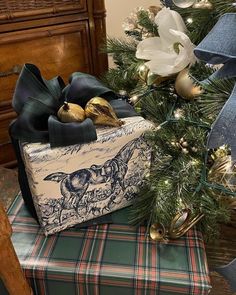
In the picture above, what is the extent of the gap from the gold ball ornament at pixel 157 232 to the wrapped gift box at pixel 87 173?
0.30 feet

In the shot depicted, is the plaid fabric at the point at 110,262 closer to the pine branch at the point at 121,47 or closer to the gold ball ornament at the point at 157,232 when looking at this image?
the gold ball ornament at the point at 157,232

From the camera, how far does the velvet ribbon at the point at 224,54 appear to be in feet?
1.26

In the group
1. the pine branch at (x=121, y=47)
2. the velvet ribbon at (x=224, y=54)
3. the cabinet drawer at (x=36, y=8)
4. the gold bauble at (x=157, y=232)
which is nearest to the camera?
the velvet ribbon at (x=224, y=54)

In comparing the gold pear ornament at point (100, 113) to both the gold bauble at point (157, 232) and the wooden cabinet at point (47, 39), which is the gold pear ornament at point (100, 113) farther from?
the wooden cabinet at point (47, 39)

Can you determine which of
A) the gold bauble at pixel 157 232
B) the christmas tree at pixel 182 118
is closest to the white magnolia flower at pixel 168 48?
the christmas tree at pixel 182 118

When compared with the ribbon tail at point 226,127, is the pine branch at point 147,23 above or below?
above

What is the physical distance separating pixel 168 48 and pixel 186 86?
0.09 meters

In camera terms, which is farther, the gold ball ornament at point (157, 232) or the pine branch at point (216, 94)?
the gold ball ornament at point (157, 232)

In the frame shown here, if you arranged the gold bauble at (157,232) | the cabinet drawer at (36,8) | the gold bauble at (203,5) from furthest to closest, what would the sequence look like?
the cabinet drawer at (36,8)
the gold bauble at (157,232)
the gold bauble at (203,5)

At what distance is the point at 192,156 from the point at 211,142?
0.17m

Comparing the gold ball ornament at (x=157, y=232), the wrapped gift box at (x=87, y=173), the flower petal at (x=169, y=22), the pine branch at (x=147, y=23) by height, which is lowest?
the gold ball ornament at (x=157, y=232)

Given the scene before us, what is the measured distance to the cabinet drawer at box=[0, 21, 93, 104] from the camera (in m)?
0.96

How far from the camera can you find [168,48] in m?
0.56

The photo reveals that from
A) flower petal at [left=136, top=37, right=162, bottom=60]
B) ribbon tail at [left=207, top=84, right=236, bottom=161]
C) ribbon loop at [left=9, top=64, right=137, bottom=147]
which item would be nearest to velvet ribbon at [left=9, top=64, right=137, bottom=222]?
ribbon loop at [left=9, top=64, right=137, bottom=147]
